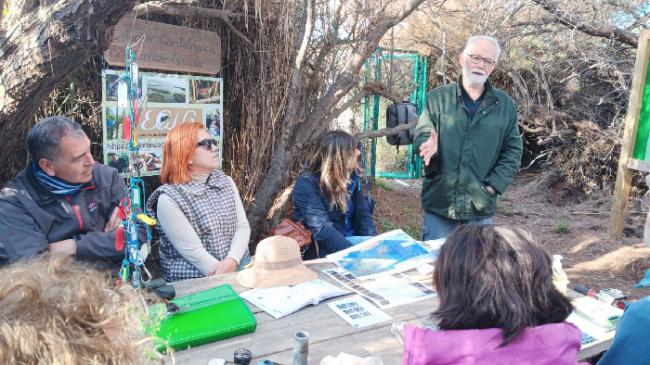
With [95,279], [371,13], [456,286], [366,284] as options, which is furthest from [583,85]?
[95,279]

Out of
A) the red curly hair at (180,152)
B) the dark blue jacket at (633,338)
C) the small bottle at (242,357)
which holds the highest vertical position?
the red curly hair at (180,152)

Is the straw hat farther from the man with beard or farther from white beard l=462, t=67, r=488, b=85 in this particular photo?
white beard l=462, t=67, r=488, b=85

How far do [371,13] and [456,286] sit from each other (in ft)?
11.9

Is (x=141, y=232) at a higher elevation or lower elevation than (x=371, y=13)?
lower

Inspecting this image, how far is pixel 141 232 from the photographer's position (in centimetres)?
264

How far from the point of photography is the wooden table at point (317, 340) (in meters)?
1.72

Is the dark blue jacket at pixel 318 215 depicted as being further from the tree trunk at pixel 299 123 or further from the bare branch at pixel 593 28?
the bare branch at pixel 593 28

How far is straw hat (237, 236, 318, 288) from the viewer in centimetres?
231

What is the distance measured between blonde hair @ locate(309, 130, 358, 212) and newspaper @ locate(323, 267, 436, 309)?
35.5 inches

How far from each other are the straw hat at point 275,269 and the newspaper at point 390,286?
17 centimetres

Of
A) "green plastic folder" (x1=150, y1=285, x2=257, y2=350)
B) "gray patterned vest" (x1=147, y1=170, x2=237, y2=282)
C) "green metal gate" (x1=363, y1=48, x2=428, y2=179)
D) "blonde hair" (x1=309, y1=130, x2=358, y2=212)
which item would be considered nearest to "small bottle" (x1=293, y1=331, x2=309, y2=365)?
"green plastic folder" (x1=150, y1=285, x2=257, y2=350)

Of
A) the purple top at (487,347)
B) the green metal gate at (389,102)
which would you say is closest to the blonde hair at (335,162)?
the purple top at (487,347)

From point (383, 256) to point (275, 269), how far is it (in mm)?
644

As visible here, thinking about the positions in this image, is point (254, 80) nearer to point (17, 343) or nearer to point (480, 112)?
point (480, 112)
